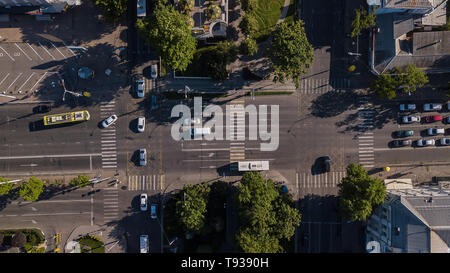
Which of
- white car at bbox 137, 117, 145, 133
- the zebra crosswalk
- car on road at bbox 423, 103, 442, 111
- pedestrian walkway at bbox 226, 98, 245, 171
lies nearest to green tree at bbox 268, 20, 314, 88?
pedestrian walkway at bbox 226, 98, 245, 171

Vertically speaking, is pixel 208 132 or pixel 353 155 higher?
pixel 208 132

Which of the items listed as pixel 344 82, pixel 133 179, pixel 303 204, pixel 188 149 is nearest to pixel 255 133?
pixel 188 149

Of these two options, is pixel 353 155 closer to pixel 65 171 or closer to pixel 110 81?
pixel 110 81

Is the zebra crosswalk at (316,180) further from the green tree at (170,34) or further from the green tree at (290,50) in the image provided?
the green tree at (170,34)

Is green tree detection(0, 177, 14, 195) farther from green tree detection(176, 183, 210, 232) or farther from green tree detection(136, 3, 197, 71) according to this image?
green tree detection(136, 3, 197, 71)

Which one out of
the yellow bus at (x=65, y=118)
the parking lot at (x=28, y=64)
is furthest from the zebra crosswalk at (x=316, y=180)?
the parking lot at (x=28, y=64)

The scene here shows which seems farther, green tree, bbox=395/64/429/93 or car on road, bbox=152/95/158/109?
car on road, bbox=152/95/158/109
